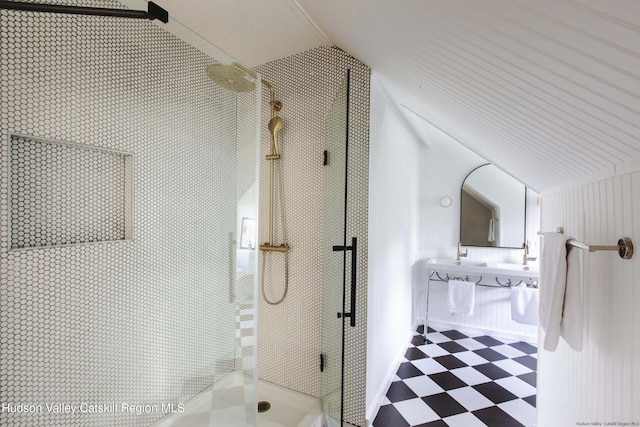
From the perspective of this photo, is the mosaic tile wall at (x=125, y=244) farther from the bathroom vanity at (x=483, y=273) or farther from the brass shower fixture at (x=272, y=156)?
the bathroom vanity at (x=483, y=273)

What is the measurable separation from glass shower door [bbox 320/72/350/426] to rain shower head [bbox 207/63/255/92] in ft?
1.64

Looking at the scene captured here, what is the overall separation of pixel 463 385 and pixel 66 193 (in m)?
2.90

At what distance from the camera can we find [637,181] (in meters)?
0.73

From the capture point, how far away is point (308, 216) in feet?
6.31

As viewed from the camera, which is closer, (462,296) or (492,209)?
(462,296)

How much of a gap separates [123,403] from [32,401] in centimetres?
34

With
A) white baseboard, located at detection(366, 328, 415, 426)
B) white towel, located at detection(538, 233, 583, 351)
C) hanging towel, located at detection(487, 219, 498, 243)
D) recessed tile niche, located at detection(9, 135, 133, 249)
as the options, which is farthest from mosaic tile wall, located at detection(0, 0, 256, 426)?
hanging towel, located at detection(487, 219, 498, 243)

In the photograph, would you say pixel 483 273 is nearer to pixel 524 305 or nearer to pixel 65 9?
pixel 524 305

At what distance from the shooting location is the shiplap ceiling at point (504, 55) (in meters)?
0.55

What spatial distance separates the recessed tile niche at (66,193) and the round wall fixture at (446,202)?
11.2 feet

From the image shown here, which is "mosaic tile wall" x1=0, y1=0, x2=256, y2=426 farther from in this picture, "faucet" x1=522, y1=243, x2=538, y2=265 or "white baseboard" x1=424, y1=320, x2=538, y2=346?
"faucet" x1=522, y1=243, x2=538, y2=265

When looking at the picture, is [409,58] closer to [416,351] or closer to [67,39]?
[67,39]

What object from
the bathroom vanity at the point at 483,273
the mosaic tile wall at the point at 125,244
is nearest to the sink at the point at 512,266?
the bathroom vanity at the point at 483,273

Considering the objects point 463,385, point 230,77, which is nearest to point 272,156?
point 230,77
